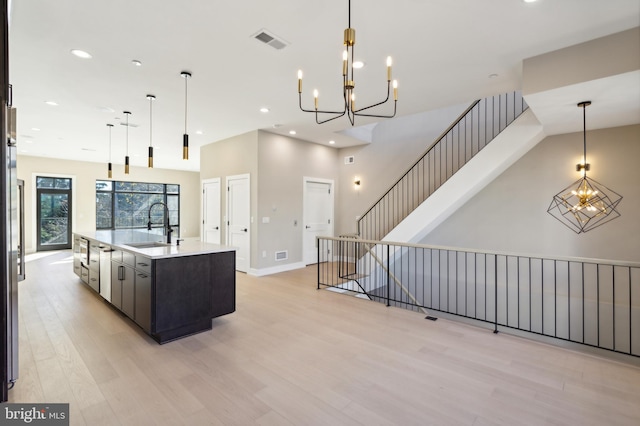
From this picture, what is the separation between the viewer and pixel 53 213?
10.1 metres

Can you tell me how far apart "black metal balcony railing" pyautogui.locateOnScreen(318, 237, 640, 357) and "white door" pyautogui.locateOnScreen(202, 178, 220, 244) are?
9.46ft

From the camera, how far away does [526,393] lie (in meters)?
2.45

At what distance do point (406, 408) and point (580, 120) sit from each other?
476 centimetres

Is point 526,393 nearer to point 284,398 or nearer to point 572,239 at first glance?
point 284,398

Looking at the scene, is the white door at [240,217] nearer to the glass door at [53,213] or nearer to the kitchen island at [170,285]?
the kitchen island at [170,285]

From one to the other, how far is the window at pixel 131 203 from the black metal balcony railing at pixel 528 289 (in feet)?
25.1

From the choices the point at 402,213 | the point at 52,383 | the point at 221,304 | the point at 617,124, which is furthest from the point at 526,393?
the point at 402,213

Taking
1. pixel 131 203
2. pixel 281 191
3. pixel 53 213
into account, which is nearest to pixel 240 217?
pixel 281 191

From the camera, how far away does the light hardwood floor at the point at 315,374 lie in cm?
221

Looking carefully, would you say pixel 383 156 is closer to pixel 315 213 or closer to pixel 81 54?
pixel 315 213

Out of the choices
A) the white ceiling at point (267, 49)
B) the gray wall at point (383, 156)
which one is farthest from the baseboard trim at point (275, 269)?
the white ceiling at point (267, 49)

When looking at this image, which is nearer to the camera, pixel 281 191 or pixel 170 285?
pixel 170 285

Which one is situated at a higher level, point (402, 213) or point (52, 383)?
point (402, 213)

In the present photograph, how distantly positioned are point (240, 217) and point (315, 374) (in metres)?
4.79
